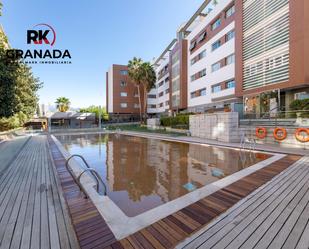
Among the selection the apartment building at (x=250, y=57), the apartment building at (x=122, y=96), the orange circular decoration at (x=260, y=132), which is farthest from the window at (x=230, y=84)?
the apartment building at (x=122, y=96)

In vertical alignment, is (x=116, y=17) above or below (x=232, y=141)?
above

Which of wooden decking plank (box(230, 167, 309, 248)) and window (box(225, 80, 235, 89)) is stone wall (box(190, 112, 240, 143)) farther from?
wooden decking plank (box(230, 167, 309, 248))

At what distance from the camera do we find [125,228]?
3.03 metres

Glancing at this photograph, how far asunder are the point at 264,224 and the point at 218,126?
480 inches

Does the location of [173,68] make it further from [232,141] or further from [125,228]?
[125,228]

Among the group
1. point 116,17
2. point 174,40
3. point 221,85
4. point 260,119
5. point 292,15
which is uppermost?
point 174,40

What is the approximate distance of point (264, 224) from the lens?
3055 millimetres

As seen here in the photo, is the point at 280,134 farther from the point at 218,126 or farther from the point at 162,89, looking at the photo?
the point at 162,89

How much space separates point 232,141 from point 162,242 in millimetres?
12558

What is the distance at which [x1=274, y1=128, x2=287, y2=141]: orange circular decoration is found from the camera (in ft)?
36.1

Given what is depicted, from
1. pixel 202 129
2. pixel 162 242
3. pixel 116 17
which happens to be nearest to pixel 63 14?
pixel 116 17

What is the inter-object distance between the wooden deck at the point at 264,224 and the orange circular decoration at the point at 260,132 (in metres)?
8.79

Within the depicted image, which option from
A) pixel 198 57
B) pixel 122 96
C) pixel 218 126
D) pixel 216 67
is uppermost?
pixel 198 57

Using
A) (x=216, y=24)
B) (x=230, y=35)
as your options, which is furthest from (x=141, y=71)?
(x=230, y=35)
